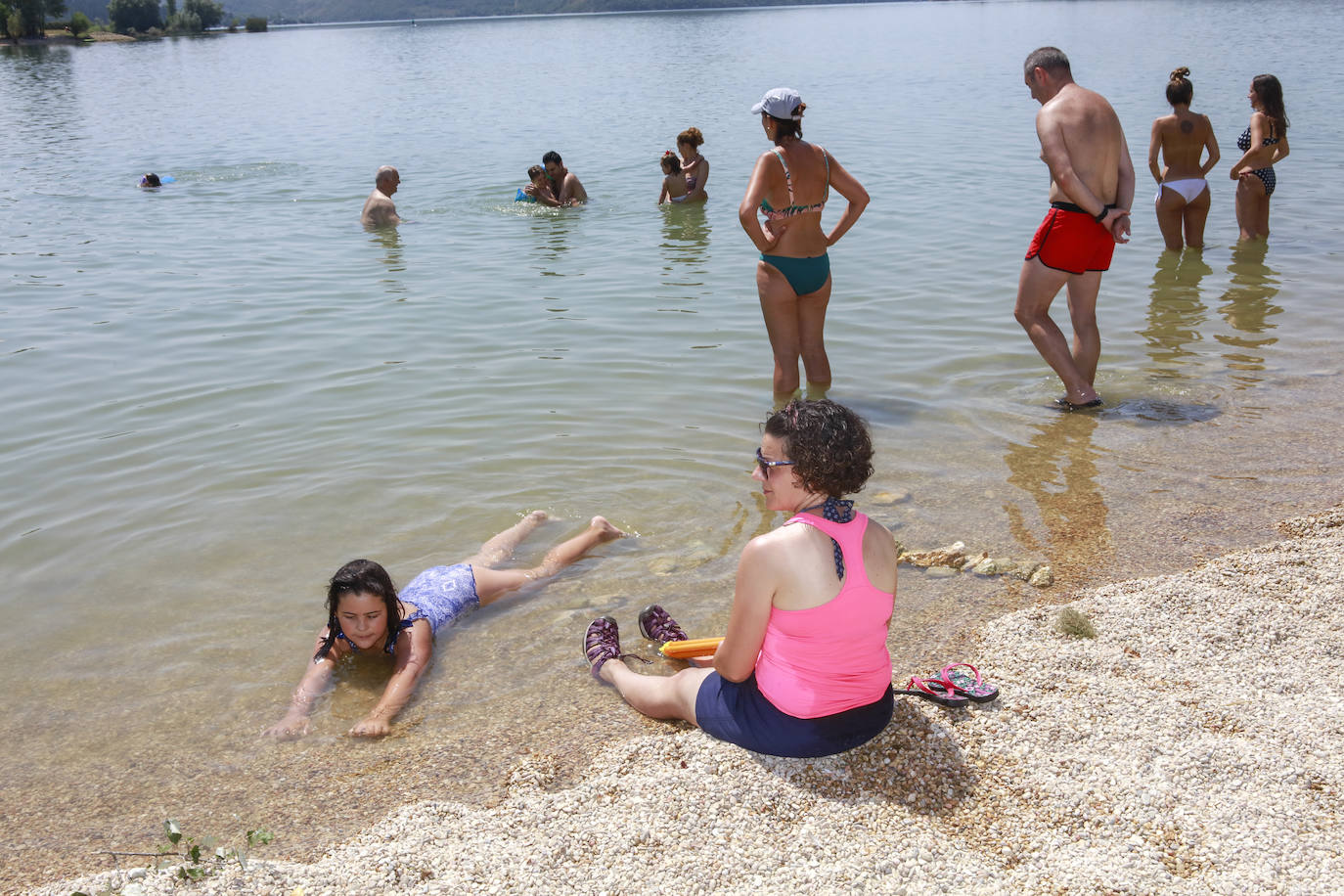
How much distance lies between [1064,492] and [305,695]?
3.91m

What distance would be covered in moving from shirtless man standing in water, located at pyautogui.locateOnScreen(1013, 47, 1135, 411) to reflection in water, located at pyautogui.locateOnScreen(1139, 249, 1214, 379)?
1.17m

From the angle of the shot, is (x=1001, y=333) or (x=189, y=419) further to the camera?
(x=1001, y=333)

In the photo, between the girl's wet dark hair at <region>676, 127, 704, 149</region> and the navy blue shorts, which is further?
the girl's wet dark hair at <region>676, 127, 704, 149</region>

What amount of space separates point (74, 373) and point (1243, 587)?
7.94 metres

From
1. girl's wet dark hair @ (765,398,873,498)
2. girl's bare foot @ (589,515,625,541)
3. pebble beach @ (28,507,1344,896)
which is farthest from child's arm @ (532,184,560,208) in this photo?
girl's wet dark hair @ (765,398,873,498)

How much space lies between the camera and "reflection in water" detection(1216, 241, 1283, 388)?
24.6 ft

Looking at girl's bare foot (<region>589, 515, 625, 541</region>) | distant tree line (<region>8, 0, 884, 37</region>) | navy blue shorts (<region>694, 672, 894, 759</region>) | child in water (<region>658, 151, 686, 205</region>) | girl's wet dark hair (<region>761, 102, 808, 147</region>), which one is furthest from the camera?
distant tree line (<region>8, 0, 884, 37</region>)

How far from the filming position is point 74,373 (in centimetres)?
796

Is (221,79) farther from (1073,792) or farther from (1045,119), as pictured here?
(1073,792)

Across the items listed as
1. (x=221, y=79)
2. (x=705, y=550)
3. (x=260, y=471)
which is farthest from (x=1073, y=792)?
(x=221, y=79)

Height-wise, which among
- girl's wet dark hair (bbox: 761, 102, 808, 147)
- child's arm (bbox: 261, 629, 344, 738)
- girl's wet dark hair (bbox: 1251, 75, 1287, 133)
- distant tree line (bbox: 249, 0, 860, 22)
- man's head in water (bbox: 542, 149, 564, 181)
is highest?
distant tree line (bbox: 249, 0, 860, 22)

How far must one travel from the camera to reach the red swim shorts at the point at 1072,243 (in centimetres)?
633

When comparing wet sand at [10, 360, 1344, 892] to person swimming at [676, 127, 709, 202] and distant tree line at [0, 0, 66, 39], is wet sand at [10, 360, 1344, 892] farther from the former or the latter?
distant tree line at [0, 0, 66, 39]

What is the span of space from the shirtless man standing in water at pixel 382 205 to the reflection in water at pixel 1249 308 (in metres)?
9.49
